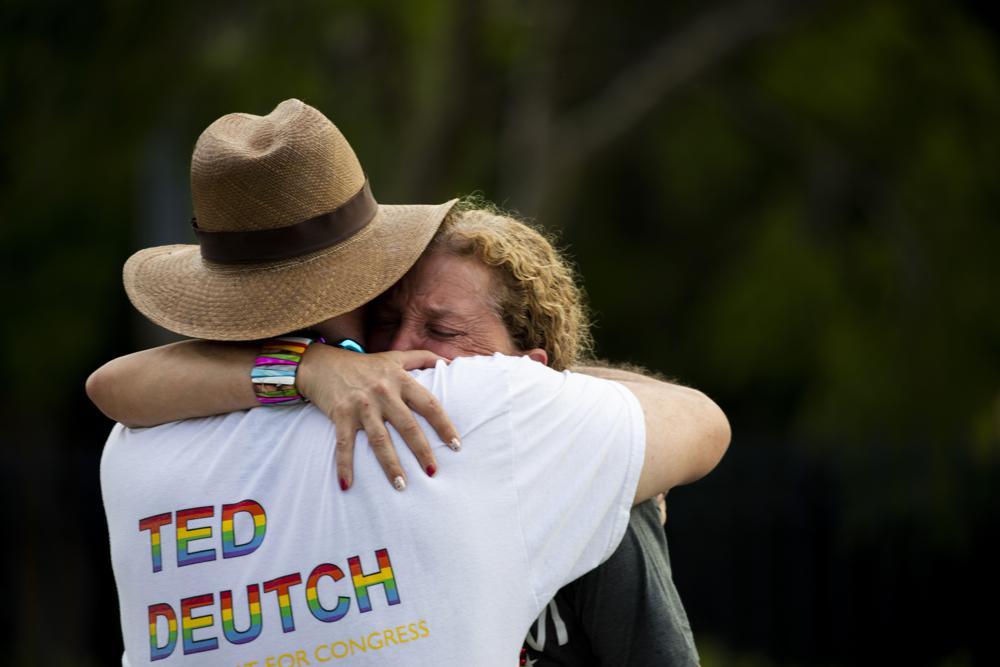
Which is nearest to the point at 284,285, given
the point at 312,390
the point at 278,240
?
the point at 278,240

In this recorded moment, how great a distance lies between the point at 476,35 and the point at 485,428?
7.67 metres

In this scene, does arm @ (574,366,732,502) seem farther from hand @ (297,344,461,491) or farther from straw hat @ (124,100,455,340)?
straw hat @ (124,100,455,340)

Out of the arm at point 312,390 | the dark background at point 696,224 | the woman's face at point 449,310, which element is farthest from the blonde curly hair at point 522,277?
the dark background at point 696,224

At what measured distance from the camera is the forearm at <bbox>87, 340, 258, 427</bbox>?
1.92 meters

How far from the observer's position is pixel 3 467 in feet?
20.5

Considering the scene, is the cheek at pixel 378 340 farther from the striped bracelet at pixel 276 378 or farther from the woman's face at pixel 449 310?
the striped bracelet at pixel 276 378

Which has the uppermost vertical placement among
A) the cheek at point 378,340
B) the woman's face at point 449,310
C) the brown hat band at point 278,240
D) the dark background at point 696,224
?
the brown hat band at point 278,240

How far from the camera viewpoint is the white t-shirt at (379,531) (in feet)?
5.73

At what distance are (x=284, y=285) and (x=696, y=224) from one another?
12.6 metres

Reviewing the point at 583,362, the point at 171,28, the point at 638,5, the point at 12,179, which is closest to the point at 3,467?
the point at 12,179

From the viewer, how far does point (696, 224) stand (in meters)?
14.2

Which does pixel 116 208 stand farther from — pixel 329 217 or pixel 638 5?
pixel 329 217

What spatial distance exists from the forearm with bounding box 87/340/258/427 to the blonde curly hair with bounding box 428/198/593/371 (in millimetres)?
416

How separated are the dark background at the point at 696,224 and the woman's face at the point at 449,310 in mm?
4488
